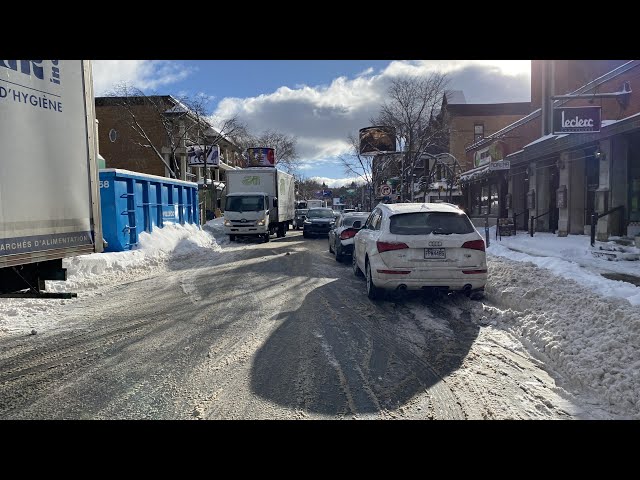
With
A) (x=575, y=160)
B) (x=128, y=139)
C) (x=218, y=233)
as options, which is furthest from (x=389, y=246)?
(x=128, y=139)

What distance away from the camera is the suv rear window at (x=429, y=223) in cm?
760

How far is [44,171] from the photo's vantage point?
15.9 ft

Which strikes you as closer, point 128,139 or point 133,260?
point 133,260

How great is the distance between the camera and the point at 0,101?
4.22 metres

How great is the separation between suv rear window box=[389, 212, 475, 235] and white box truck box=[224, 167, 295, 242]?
14543 mm

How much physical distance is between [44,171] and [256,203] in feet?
57.6

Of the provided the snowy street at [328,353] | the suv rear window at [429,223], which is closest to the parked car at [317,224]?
the snowy street at [328,353]

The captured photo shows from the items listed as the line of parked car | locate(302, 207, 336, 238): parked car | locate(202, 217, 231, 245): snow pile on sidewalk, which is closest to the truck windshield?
locate(202, 217, 231, 245): snow pile on sidewalk

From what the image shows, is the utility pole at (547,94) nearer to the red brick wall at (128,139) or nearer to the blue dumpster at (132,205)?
the blue dumpster at (132,205)

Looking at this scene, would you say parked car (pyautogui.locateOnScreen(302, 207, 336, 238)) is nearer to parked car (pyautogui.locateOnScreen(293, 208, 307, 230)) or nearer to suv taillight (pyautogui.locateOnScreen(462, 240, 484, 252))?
parked car (pyautogui.locateOnScreen(293, 208, 307, 230))

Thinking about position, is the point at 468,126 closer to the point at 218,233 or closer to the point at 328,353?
the point at 218,233

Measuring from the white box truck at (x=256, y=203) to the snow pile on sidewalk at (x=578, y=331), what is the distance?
14.9 m
